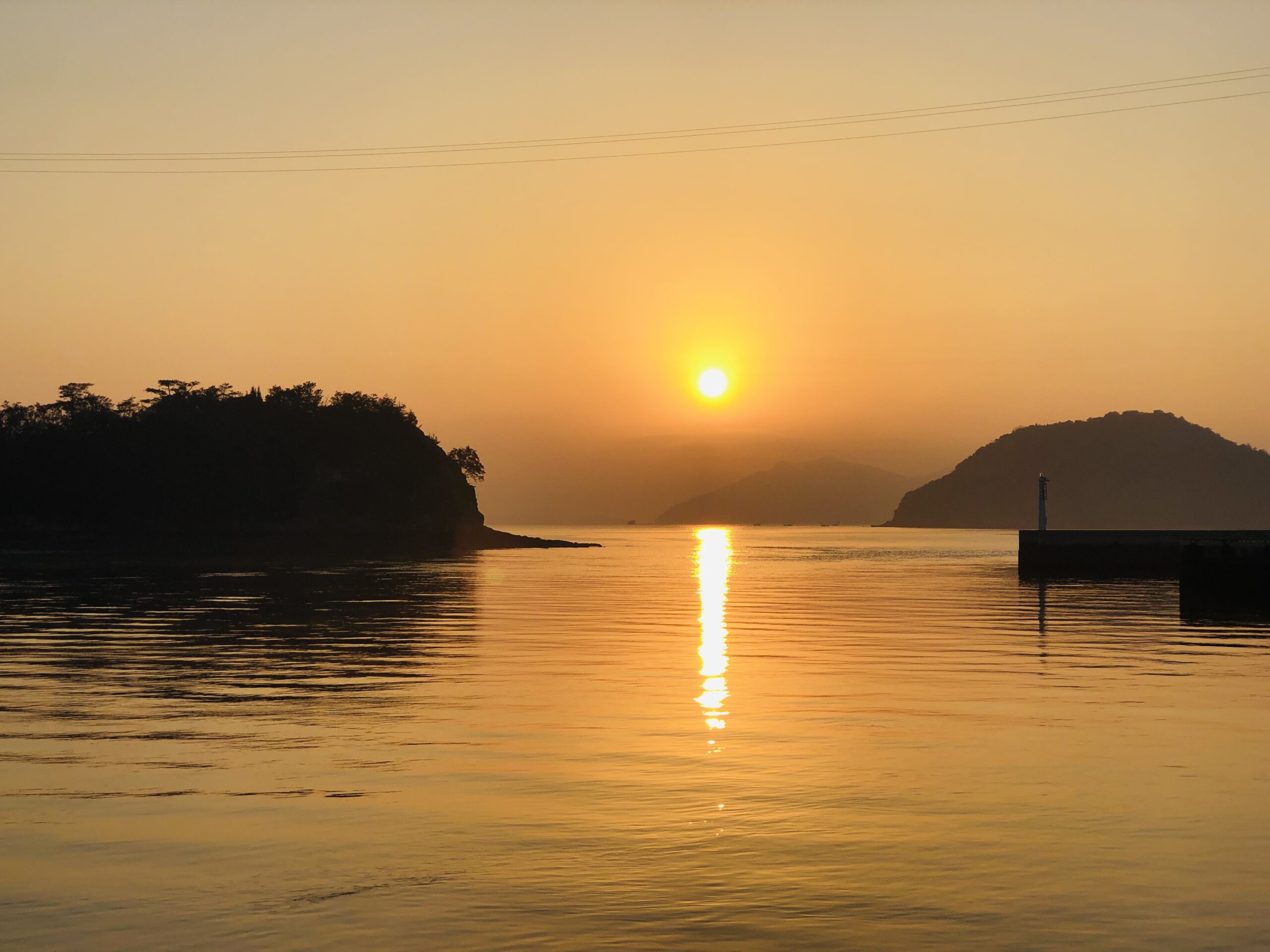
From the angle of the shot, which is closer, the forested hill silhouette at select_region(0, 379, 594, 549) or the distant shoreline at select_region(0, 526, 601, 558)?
the distant shoreline at select_region(0, 526, 601, 558)

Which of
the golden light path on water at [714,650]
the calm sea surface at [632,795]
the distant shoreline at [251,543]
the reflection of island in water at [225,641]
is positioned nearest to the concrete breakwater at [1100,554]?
the golden light path on water at [714,650]

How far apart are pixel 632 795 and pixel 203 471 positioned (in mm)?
171078

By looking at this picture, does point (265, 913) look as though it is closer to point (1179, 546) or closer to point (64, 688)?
point (64, 688)

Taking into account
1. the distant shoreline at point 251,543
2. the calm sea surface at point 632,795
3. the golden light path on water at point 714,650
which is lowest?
the distant shoreline at point 251,543

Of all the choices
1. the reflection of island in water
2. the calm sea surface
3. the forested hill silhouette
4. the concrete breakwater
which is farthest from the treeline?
the calm sea surface

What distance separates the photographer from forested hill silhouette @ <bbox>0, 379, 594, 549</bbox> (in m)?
166

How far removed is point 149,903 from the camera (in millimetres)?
9414

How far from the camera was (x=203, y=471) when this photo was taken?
570ft

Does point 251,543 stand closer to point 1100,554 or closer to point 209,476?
point 209,476

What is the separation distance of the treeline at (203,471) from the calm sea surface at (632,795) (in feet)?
474

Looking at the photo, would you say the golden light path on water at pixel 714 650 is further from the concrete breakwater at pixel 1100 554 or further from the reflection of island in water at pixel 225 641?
the concrete breakwater at pixel 1100 554

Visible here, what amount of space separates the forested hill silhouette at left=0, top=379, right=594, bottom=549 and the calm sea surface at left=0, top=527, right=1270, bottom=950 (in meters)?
144

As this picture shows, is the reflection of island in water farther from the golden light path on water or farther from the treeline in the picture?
the treeline

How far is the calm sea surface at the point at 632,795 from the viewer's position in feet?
29.8
